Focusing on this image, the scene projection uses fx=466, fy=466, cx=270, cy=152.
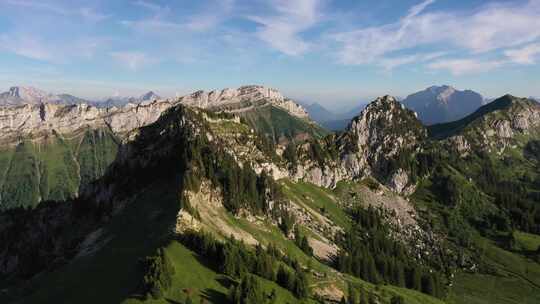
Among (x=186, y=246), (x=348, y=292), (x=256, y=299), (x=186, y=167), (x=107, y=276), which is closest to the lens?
(x=256, y=299)

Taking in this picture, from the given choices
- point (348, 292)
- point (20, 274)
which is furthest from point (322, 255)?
point (20, 274)

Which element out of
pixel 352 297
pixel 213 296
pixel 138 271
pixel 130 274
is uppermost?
pixel 138 271

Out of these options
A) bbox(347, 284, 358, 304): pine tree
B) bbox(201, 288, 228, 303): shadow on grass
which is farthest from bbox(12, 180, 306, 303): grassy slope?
bbox(347, 284, 358, 304): pine tree

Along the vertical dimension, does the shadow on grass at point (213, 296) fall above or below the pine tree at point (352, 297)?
above

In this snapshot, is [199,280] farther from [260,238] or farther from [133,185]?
[133,185]

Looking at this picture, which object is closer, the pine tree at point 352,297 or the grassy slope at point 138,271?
the grassy slope at point 138,271

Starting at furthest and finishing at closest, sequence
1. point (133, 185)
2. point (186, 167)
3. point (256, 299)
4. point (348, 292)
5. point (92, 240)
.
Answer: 1. point (133, 185)
2. point (186, 167)
3. point (92, 240)
4. point (348, 292)
5. point (256, 299)

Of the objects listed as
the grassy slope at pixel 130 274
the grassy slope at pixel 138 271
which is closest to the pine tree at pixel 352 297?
the grassy slope at pixel 138 271

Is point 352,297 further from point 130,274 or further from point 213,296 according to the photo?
point 130,274

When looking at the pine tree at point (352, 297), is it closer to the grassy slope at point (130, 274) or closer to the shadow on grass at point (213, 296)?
the grassy slope at point (130, 274)

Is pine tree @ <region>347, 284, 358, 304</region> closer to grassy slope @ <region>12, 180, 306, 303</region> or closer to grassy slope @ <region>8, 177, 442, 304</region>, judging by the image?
grassy slope @ <region>8, 177, 442, 304</region>

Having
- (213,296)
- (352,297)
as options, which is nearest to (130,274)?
(213,296)
